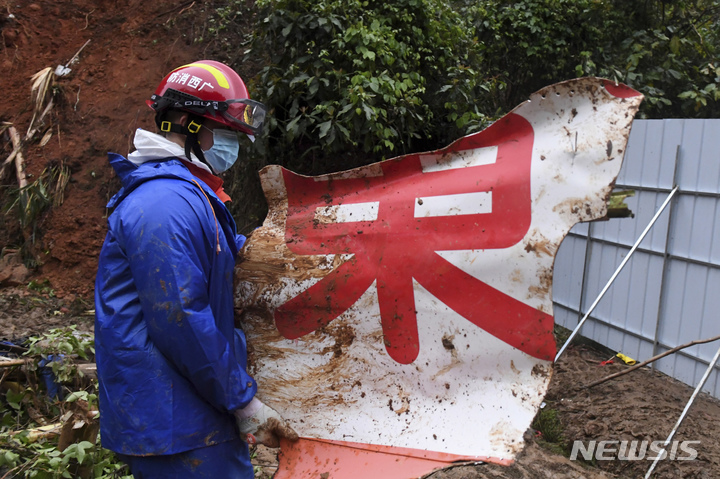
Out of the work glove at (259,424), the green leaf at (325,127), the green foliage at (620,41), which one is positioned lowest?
the work glove at (259,424)

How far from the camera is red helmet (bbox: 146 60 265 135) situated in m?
1.89

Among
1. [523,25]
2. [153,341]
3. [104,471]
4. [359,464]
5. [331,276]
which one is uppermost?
[523,25]

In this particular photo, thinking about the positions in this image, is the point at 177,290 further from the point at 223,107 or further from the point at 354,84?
the point at 354,84

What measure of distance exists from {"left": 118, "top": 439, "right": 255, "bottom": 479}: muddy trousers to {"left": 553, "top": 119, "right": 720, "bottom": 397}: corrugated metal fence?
14.0 ft

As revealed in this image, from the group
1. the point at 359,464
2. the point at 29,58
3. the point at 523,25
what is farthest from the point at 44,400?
the point at 523,25

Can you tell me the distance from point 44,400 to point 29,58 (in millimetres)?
5489

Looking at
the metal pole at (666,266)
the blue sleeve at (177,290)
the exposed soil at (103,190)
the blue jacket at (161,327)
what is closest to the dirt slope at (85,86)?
the exposed soil at (103,190)

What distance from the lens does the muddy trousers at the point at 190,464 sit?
1.67m

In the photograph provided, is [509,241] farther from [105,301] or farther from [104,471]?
[104,471]

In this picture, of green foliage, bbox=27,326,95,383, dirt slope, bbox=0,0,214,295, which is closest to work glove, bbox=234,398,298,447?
green foliage, bbox=27,326,95,383

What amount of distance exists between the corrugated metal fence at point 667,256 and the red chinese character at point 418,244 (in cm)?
360

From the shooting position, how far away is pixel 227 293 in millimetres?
1850

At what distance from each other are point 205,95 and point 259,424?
1133 millimetres

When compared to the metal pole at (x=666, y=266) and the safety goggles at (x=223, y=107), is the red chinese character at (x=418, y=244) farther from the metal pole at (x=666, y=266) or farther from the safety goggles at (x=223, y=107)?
the metal pole at (x=666, y=266)
